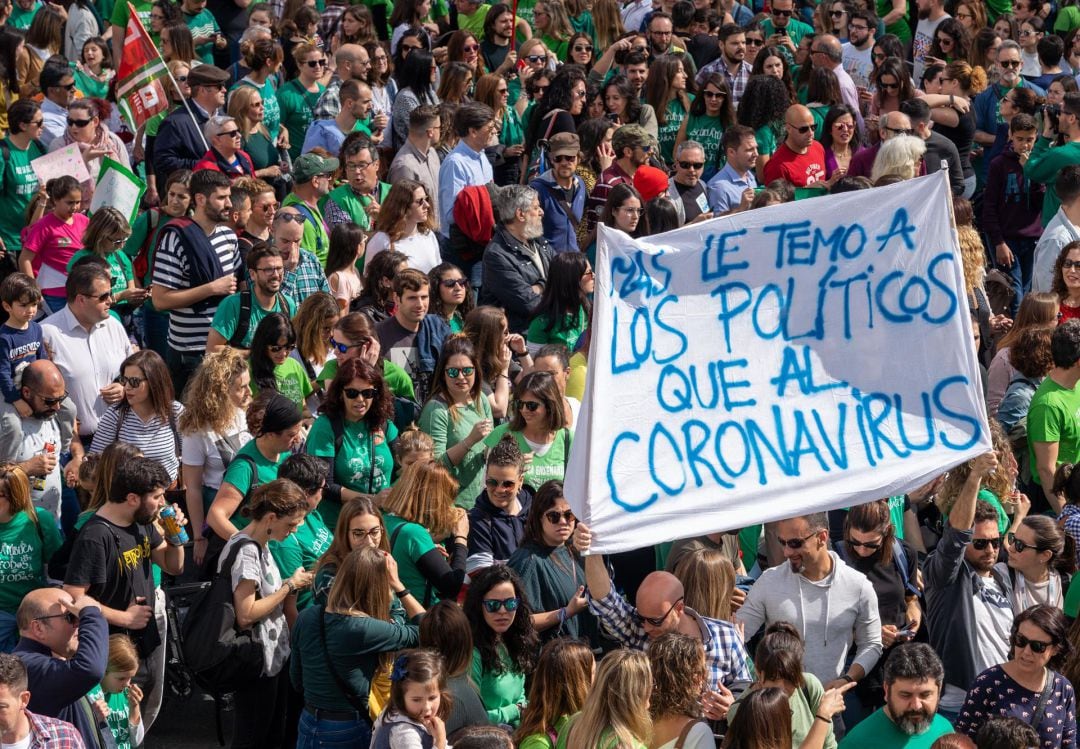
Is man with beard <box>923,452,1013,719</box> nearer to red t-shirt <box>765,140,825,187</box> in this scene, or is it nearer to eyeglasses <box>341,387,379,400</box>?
eyeglasses <box>341,387,379,400</box>

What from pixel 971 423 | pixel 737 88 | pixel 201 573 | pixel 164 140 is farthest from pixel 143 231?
pixel 971 423

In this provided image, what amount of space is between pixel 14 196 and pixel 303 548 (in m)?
5.08

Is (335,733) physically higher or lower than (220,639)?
lower

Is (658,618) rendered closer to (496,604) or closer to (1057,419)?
(496,604)

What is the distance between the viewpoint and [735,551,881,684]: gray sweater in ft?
25.5

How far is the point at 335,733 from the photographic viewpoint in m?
7.68

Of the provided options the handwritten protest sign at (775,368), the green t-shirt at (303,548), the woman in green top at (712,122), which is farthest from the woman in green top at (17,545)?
the woman in green top at (712,122)

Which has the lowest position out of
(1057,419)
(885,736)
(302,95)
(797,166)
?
(885,736)

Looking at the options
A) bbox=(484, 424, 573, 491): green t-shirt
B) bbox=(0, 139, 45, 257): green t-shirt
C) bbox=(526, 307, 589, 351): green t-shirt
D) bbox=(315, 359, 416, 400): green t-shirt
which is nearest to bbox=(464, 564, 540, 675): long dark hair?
bbox=(484, 424, 573, 491): green t-shirt

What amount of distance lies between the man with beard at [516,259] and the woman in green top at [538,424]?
81.8 inches

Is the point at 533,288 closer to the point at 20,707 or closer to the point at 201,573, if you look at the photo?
the point at 201,573

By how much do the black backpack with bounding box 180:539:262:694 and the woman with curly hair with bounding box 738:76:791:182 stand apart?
692cm

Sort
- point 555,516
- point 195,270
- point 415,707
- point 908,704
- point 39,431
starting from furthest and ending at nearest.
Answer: point 195,270 < point 39,431 < point 555,516 < point 908,704 < point 415,707

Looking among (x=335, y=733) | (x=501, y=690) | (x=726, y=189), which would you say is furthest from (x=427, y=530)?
(x=726, y=189)
